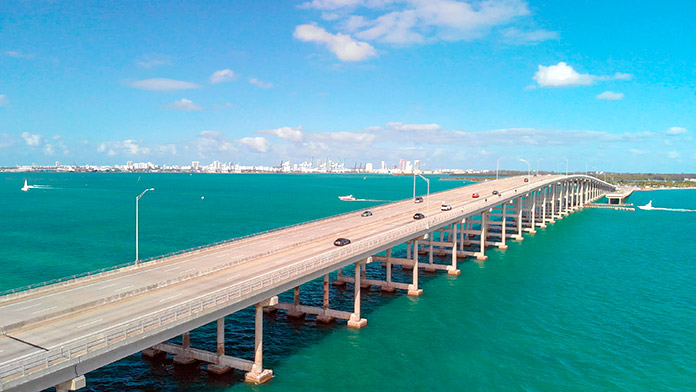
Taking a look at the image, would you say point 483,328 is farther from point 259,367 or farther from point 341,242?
point 259,367

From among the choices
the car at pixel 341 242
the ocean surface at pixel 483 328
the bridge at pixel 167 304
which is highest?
the car at pixel 341 242

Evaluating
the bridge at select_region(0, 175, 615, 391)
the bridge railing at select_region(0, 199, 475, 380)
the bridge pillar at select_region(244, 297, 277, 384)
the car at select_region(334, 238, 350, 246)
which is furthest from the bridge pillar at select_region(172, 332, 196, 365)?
the car at select_region(334, 238, 350, 246)

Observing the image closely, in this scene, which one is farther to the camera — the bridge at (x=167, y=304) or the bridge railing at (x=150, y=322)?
the bridge at (x=167, y=304)

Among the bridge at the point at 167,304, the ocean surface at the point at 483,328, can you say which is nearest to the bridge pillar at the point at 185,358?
the bridge at the point at 167,304

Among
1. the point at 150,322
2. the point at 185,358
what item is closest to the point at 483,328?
the point at 185,358

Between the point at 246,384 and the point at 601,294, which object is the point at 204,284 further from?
the point at 601,294

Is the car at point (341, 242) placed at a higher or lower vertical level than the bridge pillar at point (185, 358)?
higher

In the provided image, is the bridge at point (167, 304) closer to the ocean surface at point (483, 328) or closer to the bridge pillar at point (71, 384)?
the bridge pillar at point (71, 384)

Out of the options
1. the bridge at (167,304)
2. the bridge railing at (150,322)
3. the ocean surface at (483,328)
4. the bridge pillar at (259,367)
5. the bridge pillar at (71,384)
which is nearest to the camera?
the bridge railing at (150,322)

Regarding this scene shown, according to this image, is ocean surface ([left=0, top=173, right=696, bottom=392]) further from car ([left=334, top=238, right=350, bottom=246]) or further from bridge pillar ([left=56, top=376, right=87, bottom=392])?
bridge pillar ([left=56, top=376, right=87, bottom=392])

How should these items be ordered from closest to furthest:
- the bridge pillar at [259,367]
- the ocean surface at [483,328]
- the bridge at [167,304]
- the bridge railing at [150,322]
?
the bridge railing at [150,322], the bridge at [167,304], the bridge pillar at [259,367], the ocean surface at [483,328]

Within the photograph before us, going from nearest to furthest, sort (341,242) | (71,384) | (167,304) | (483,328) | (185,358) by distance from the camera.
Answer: (71,384) → (167,304) → (185,358) → (483,328) → (341,242)
